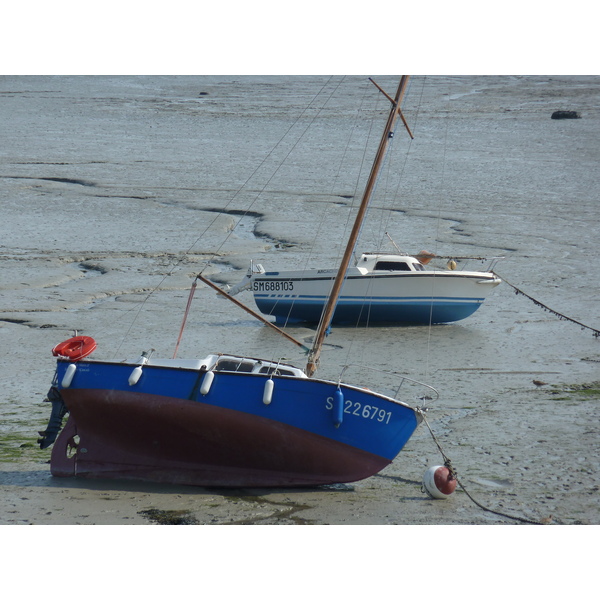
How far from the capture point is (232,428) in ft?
27.8

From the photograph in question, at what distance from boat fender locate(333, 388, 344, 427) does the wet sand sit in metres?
0.70

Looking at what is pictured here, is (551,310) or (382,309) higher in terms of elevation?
(551,310)

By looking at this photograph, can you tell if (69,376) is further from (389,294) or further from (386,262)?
(386,262)

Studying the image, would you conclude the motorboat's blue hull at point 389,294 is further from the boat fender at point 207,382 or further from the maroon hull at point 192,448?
the boat fender at point 207,382

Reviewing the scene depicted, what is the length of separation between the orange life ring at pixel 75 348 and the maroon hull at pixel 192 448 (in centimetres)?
34

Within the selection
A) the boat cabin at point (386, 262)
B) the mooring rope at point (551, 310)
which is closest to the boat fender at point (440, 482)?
the mooring rope at point (551, 310)

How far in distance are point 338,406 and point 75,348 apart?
8.45ft

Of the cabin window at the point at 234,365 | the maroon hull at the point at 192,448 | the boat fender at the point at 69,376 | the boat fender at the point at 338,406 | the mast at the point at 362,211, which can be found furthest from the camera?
the mast at the point at 362,211

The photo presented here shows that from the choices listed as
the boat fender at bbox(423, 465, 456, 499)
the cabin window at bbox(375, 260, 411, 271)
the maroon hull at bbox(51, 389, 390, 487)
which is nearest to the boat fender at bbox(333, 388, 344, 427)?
the maroon hull at bbox(51, 389, 390, 487)

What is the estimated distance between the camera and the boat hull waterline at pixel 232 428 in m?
8.38

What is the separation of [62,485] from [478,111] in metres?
27.3

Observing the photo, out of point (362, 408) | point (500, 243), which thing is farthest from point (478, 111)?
point (362, 408)

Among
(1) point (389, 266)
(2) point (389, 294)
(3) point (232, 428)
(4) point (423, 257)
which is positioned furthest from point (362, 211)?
(4) point (423, 257)

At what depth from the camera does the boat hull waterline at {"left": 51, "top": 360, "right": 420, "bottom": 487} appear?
330 inches
